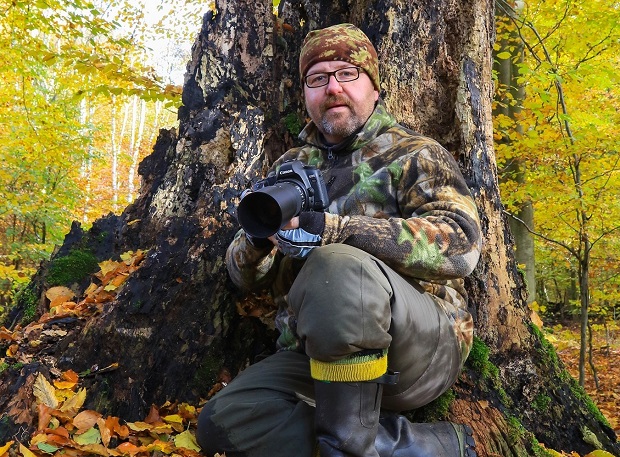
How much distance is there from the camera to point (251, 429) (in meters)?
2.11

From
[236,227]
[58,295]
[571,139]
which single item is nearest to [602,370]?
[571,139]

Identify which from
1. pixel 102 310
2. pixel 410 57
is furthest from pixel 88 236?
pixel 410 57

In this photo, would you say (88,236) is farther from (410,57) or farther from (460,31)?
(460,31)

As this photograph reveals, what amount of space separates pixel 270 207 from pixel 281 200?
16cm

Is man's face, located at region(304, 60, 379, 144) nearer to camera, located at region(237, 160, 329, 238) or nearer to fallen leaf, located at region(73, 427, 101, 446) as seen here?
camera, located at region(237, 160, 329, 238)

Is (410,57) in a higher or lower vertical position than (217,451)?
higher

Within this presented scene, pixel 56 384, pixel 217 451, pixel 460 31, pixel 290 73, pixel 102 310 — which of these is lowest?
pixel 217 451

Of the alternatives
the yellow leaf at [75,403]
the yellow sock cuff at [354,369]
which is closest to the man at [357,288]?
the yellow sock cuff at [354,369]

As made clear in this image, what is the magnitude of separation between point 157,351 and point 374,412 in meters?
1.36

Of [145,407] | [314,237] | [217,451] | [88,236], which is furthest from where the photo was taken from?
[88,236]

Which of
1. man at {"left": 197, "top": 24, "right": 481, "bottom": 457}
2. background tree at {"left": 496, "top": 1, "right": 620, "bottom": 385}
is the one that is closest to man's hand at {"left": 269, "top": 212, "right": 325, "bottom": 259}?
man at {"left": 197, "top": 24, "right": 481, "bottom": 457}

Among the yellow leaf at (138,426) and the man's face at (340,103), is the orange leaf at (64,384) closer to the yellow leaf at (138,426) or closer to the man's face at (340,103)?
the yellow leaf at (138,426)

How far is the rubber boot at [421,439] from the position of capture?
2.06 m

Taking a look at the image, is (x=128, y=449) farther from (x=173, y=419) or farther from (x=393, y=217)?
(x=393, y=217)
